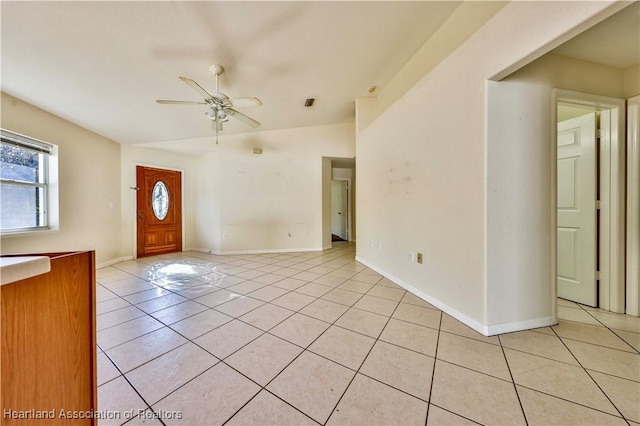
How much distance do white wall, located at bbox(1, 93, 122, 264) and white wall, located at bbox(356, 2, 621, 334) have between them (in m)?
4.91

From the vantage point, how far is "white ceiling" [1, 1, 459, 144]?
188 cm

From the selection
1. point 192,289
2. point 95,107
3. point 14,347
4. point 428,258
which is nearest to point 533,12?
point 428,258

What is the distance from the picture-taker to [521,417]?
113cm

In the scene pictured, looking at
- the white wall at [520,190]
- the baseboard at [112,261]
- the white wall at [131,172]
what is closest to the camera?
the white wall at [520,190]

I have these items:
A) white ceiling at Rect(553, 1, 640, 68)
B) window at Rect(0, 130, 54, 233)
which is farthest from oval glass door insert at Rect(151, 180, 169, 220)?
white ceiling at Rect(553, 1, 640, 68)

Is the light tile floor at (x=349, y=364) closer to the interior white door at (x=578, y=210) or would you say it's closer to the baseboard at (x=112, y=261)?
the interior white door at (x=578, y=210)

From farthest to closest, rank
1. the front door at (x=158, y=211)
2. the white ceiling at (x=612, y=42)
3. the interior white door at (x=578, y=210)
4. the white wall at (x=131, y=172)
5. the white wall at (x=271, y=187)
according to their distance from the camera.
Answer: the white wall at (x=271, y=187), the front door at (x=158, y=211), the white wall at (x=131, y=172), the interior white door at (x=578, y=210), the white ceiling at (x=612, y=42)

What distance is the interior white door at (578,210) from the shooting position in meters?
2.29

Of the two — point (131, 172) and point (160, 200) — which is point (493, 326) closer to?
point (160, 200)

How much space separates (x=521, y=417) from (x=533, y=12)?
7.69 feet

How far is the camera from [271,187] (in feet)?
17.4

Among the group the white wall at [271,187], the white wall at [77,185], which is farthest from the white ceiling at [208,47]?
the white wall at [271,187]

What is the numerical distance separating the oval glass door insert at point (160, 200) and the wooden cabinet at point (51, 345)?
16.6ft

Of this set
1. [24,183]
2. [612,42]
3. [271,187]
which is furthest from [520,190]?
[24,183]
